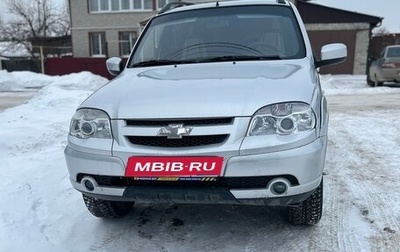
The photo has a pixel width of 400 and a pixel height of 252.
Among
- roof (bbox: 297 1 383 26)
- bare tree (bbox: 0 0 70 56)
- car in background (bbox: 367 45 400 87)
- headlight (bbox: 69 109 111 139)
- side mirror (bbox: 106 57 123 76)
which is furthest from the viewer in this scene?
bare tree (bbox: 0 0 70 56)

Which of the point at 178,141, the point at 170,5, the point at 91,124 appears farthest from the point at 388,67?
the point at 91,124

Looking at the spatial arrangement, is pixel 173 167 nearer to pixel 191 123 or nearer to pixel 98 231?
pixel 191 123

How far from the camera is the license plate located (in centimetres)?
238

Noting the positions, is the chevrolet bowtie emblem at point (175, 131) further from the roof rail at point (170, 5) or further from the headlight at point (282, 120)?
the roof rail at point (170, 5)

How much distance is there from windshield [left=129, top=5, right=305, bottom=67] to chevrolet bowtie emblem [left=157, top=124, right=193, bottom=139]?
120 cm

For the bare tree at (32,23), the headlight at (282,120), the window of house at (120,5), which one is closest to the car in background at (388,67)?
the headlight at (282,120)

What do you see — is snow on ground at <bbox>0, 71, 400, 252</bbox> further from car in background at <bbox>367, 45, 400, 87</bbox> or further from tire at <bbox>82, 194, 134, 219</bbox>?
car in background at <bbox>367, 45, 400, 87</bbox>

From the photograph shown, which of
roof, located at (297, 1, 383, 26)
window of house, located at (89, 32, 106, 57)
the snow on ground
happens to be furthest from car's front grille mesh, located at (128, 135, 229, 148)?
window of house, located at (89, 32, 106, 57)

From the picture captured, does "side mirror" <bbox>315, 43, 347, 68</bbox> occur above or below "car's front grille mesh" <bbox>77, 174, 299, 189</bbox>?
above

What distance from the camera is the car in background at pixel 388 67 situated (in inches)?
569

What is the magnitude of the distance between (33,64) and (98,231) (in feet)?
84.2

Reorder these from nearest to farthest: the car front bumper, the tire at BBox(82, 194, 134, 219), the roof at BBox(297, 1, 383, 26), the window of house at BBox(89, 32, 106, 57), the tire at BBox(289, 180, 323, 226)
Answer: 1. the car front bumper
2. the tire at BBox(289, 180, 323, 226)
3. the tire at BBox(82, 194, 134, 219)
4. the roof at BBox(297, 1, 383, 26)
5. the window of house at BBox(89, 32, 106, 57)

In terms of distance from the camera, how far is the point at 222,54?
3559 millimetres

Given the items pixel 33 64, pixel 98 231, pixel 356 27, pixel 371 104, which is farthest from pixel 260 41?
pixel 33 64
